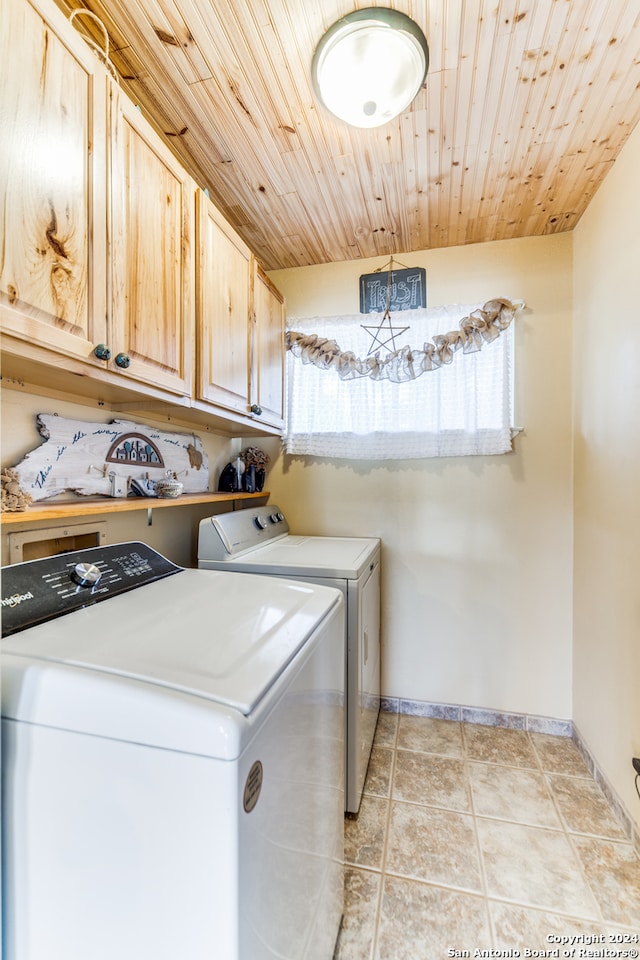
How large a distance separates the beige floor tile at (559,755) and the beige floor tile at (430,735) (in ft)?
1.20

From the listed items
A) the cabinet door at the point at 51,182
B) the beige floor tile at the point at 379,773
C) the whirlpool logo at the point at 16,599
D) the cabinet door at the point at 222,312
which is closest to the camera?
the cabinet door at the point at 51,182

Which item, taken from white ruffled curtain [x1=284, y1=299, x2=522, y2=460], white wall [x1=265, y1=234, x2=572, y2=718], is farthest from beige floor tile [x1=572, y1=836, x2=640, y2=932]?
white ruffled curtain [x1=284, y1=299, x2=522, y2=460]

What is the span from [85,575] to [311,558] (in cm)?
88

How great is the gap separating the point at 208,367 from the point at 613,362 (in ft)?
5.27

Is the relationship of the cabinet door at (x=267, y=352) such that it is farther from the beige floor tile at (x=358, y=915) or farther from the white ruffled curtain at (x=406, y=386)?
the beige floor tile at (x=358, y=915)

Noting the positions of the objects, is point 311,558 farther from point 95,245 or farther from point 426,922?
point 95,245

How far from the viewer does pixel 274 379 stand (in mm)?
2186

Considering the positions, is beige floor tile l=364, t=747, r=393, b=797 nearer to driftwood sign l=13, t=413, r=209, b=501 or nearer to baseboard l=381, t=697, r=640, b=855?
baseboard l=381, t=697, r=640, b=855

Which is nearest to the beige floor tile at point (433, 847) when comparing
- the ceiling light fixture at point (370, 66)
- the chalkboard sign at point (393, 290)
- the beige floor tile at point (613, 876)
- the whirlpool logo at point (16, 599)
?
the beige floor tile at point (613, 876)

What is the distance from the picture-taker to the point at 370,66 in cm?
121

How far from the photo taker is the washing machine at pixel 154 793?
1.92ft

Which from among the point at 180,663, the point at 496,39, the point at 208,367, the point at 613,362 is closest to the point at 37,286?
the point at 208,367

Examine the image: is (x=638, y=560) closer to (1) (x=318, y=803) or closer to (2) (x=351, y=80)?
(1) (x=318, y=803)

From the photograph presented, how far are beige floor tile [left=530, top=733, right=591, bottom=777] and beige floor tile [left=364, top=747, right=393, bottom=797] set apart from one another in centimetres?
70
